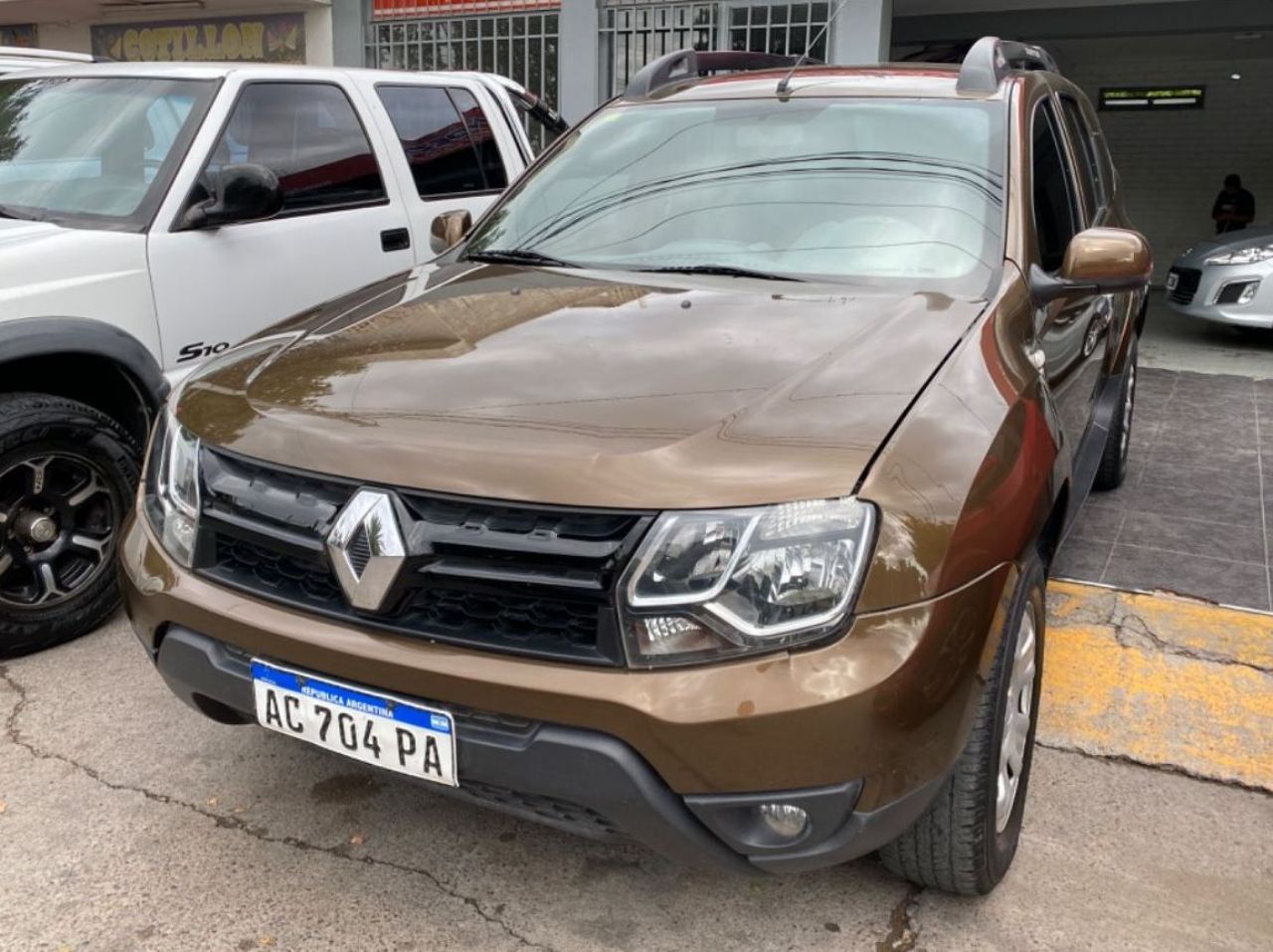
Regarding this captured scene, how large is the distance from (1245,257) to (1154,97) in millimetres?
8940

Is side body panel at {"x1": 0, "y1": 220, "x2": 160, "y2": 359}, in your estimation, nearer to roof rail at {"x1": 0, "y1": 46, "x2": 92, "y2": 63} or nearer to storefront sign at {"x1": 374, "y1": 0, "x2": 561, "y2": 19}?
roof rail at {"x1": 0, "y1": 46, "x2": 92, "y2": 63}

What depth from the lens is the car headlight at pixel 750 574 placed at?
6.02 feet

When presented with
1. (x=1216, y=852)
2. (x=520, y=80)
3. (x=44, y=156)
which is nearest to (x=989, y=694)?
(x=1216, y=852)

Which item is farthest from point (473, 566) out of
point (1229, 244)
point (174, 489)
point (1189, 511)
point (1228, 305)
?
point (1229, 244)

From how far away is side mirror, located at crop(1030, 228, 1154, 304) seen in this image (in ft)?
9.17

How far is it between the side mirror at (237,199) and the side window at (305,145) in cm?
19

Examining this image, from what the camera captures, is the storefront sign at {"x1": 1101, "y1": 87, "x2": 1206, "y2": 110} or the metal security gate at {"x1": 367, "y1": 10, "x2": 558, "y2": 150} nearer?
the metal security gate at {"x1": 367, "y1": 10, "x2": 558, "y2": 150}

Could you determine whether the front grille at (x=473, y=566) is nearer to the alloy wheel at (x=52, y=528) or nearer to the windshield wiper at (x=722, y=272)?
the windshield wiper at (x=722, y=272)

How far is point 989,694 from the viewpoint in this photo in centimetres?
209

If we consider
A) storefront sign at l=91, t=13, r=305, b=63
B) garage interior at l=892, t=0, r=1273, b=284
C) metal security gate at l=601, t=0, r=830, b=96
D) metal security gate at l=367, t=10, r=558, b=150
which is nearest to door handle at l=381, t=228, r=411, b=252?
metal security gate at l=601, t=0, r=830, b=96

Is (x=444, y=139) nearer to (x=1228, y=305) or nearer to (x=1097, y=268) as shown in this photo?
(x=1097, y=268)

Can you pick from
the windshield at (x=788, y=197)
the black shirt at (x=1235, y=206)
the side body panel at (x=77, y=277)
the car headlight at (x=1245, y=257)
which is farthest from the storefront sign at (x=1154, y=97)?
the side body panel at (x=77, y=277)

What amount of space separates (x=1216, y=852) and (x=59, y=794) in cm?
280

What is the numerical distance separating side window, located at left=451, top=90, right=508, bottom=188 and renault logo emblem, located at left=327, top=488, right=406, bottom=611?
3.56m
